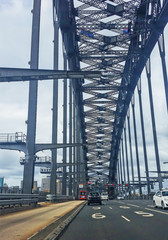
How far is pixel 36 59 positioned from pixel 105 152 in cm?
8291

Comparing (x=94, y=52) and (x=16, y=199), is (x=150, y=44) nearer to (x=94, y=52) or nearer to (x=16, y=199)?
(x=94, y=52)

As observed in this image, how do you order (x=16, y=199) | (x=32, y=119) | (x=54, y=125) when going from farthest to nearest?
(x=54, y=125)
(x=32, y=119)
(x=16, y=199)

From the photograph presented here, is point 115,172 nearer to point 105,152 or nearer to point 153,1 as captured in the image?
point 105,152

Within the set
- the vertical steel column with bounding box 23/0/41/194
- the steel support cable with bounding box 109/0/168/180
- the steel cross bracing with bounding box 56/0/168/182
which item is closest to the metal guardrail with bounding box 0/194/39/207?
the vertical steel column with bounding box 23/0/41/194

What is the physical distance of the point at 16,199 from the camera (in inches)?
643

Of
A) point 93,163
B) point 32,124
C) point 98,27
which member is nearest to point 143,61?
point 98,27

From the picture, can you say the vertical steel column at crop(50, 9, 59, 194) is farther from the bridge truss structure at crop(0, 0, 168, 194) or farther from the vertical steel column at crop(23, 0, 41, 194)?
the vertical steel column at crop(23, 0, 41, 194)

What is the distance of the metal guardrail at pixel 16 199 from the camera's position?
560 inches

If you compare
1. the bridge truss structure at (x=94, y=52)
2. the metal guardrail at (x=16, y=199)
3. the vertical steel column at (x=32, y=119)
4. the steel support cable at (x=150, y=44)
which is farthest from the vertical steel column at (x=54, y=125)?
the metal guardrail at (x=16, y=199)

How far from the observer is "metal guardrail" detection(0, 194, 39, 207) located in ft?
46.6

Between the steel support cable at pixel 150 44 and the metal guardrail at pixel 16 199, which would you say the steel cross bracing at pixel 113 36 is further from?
the metal guardrail at pixel 16 199

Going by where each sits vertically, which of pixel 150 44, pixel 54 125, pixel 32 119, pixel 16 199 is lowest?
pixel 16 199

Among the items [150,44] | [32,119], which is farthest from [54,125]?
[150,44]

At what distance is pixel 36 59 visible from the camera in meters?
25.0
